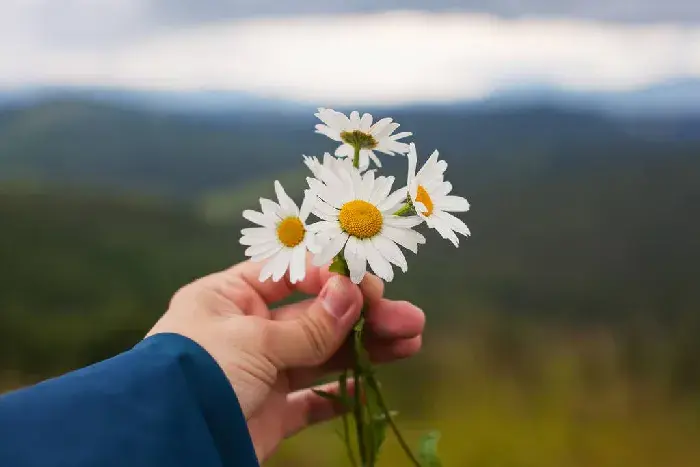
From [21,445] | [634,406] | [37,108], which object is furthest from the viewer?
[37,108]

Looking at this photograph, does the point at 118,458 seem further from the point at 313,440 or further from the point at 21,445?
the point at 313,440

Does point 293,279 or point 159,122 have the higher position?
point 159,122

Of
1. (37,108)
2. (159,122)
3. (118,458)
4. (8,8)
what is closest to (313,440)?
(118,458)

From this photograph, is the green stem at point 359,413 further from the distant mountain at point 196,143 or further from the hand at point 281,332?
the distant mountain at point 196,143

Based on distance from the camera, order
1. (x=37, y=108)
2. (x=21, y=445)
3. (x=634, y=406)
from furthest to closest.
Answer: (x=37, y=108), (x=634, y=406), (x=21, y=445)

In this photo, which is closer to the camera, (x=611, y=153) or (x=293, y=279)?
(x=293, y=279)
